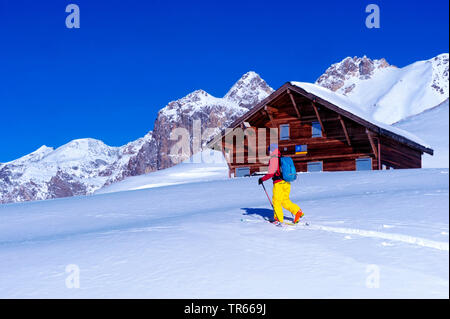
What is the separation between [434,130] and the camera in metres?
64.6

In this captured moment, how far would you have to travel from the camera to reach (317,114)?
92.9ft

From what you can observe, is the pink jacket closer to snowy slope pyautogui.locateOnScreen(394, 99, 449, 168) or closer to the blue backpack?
the blue backpack

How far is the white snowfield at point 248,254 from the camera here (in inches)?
231

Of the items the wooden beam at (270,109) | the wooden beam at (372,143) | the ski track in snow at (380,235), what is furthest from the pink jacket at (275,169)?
the wooden beam at (270,109)

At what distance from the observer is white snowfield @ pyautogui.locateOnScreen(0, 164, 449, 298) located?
5863 millimetres

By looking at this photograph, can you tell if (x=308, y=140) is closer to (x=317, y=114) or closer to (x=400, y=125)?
(x=317, y=114)

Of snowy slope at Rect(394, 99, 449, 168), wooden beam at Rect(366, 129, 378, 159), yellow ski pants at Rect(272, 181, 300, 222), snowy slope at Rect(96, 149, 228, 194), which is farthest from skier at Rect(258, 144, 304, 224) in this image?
snowy slope at Rect(394, 99, 449, 168)

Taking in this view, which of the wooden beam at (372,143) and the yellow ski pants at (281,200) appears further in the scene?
the wooden beam at (372,143)

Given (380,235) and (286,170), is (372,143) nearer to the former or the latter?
(286,170)

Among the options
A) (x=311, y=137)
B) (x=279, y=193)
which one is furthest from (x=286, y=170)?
(x=311, y=137)

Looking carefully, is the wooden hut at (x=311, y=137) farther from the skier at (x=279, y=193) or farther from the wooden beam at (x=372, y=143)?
the skier at (x=279, y=193)

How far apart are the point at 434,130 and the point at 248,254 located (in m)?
63.0

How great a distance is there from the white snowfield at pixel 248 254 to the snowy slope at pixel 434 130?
1764 inches

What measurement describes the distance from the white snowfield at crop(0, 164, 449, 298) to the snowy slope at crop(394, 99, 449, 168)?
44793 millimetres
